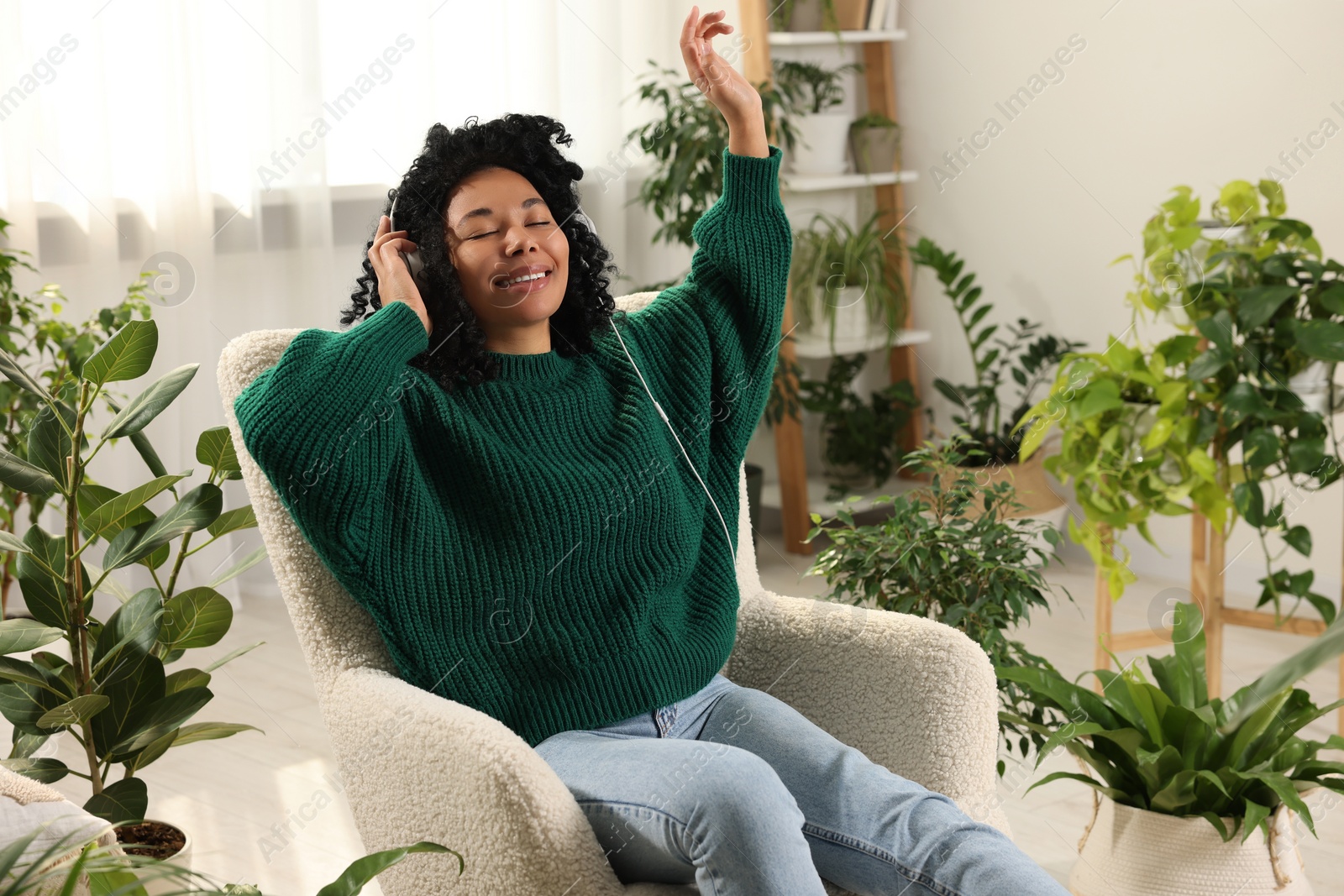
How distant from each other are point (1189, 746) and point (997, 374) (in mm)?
1914

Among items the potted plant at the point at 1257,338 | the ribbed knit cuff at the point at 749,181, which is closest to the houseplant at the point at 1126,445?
the potted plant at the point at 1257,338

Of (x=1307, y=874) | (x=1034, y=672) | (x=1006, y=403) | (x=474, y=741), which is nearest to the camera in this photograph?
(x=474, y=741)

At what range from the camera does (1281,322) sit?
2117 millimetres

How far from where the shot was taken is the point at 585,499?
130cm

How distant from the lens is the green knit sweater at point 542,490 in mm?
1196

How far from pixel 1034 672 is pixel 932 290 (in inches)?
91.5

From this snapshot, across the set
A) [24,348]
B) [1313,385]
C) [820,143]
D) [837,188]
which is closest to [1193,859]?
[1313,385]

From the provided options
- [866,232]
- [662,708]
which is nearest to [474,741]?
[662,708]

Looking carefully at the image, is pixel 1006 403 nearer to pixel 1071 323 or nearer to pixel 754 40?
pixel 1071 323

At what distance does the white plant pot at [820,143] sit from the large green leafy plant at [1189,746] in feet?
7.34

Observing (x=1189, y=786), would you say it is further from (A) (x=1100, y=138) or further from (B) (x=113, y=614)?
(A) (x=1100, y=138)

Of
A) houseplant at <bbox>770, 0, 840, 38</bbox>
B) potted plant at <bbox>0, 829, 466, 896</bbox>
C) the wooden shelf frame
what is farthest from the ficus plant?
houseplant at <bbox>770, 0, 840, 38</bbox>

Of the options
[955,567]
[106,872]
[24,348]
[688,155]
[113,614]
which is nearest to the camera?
[106,872]

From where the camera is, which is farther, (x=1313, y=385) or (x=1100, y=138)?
(x=1100, y=138)
